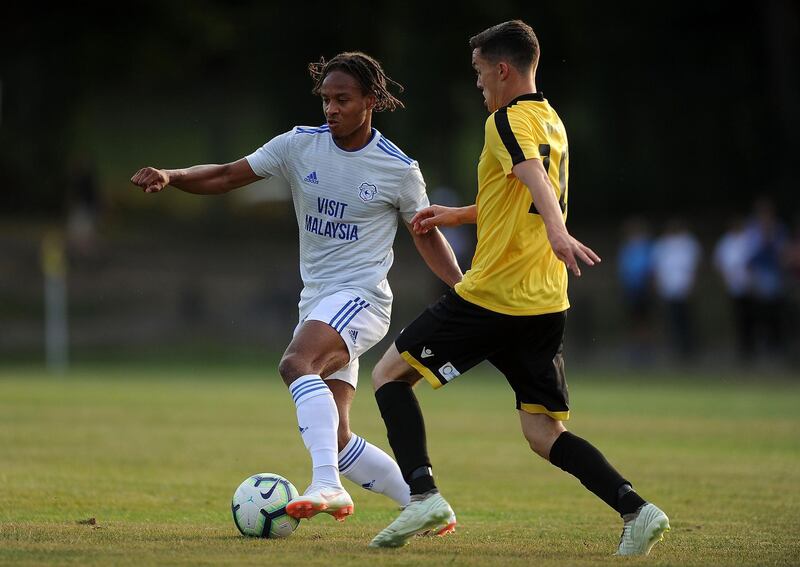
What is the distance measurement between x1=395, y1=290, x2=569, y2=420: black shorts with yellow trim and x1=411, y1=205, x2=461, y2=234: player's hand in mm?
428

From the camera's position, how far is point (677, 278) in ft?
79.9

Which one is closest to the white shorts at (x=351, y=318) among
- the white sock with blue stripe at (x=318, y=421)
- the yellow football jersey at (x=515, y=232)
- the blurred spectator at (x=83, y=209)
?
the white sock with blue stripe at (x=318, y=421)

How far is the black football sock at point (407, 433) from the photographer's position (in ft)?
22.5

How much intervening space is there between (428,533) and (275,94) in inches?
1199

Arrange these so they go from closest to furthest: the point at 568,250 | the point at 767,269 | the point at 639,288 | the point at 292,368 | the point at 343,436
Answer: the point at 568,250
the point at 292,368
the point at 343,436
the point at 767,269
the point at 639,288

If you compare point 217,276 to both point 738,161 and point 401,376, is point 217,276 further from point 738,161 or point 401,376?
point 401,376

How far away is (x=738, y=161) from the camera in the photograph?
36344 millimetres

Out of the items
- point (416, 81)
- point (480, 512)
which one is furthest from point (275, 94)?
point (480, 512)

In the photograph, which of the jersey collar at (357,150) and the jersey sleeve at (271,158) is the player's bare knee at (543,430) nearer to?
the jersey collar at (357,150)

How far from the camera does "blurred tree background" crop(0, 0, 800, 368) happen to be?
33469mm

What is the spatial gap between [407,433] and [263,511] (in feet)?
2.84

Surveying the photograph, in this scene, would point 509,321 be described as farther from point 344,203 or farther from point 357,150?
point 357,150

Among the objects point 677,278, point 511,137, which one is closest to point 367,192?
point 511,137

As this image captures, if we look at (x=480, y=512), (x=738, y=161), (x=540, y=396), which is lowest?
(x=480, y=512)
